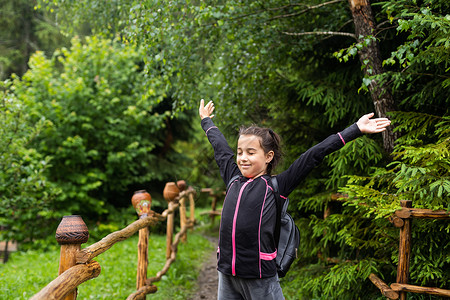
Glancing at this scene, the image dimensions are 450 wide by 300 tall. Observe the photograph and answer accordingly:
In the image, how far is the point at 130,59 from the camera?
9969 millimetres

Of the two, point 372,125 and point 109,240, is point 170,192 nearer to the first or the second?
point 109,240

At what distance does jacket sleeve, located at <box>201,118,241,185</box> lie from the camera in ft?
9.25

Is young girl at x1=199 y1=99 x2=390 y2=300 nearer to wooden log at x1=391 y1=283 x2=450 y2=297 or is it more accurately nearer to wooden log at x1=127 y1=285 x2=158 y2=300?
wooden log at x1=391 y1=283 x2=450 y2=297

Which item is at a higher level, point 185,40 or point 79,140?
point 185,40

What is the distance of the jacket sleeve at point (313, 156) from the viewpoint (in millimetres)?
2486

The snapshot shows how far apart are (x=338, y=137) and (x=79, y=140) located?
22.6ft

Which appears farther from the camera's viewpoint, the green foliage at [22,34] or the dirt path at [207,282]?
the green foliage at [22,34]

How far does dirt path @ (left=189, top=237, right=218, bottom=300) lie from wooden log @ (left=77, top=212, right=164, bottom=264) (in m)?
1.24

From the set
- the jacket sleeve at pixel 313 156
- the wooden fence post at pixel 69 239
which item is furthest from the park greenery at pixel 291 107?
the wooden fence post at pixel 69 239

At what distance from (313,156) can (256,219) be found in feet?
1.68

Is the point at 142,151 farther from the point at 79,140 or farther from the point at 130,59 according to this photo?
the point at 130,59

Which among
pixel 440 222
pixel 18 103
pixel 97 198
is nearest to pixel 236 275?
pixel 440 222

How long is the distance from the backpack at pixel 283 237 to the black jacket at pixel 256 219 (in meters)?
0.04

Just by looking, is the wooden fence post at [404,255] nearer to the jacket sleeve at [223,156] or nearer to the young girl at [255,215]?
the young girl at [255,215]
